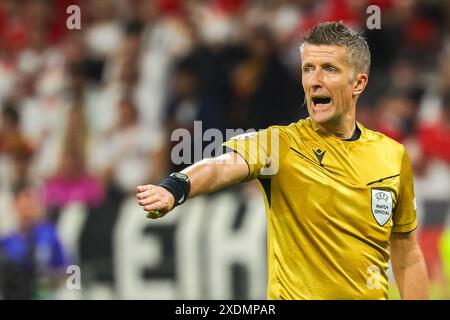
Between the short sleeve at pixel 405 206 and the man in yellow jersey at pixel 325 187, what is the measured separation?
0.09 metres

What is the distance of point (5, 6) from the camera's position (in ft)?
45.3

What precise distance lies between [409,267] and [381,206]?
0.49 m

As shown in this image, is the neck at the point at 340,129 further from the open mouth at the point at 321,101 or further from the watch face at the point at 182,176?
the watch face at the point at 182,176

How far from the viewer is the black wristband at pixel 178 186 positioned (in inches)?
168

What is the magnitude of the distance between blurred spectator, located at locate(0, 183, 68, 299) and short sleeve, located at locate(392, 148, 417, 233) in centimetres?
427

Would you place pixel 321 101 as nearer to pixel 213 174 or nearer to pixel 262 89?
pixel 213 174

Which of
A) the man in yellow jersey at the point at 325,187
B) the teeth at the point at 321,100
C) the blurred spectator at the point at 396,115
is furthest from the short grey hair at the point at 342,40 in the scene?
the blurred spectator at the point at 396,115

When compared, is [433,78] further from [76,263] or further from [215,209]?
[76,263]

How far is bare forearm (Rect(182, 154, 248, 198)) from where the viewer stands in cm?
446

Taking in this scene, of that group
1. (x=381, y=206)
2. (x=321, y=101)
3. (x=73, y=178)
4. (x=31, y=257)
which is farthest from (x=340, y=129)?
(x=73, y=178)

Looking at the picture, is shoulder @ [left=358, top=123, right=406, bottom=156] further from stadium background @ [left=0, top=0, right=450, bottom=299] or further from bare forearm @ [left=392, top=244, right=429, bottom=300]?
stadium background @ [left=0, top=0, right=450, bottom=299]

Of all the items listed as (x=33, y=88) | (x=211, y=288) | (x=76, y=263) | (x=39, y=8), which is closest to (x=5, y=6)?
(x=39, y=8)

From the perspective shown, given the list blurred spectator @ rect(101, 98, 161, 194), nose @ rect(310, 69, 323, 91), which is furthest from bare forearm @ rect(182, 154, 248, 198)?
blurred spectator @ rect(101, 98, 161, 194)
